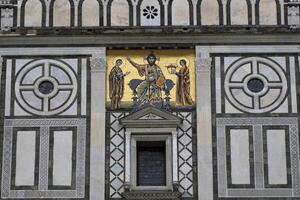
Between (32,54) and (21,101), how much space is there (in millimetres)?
1044

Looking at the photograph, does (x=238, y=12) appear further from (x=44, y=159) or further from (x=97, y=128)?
(x=44, y=159)

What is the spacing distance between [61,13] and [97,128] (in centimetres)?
273

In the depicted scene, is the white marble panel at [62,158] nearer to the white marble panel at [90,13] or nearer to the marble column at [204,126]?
the white marble panel at [90,13]

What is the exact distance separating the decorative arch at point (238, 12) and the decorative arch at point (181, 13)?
0.81 metres

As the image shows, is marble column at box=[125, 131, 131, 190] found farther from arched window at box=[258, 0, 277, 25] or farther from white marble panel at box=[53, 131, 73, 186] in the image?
arched window at box=[258, 0, 277, 25]

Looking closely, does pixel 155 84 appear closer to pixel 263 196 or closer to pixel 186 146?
pixel 186 146

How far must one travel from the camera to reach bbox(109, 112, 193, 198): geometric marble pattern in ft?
65.8

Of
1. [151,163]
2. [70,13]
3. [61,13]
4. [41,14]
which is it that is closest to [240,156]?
[151,163]

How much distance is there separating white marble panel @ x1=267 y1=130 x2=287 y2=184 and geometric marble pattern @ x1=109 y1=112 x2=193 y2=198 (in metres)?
1.60

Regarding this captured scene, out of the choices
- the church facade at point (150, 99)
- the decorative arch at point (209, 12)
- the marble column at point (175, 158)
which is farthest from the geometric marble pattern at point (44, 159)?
the decorative arch at point (209, 12)

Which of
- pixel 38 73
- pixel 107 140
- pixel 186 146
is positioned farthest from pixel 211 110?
pixel 38 73

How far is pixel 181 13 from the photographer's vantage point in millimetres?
21406

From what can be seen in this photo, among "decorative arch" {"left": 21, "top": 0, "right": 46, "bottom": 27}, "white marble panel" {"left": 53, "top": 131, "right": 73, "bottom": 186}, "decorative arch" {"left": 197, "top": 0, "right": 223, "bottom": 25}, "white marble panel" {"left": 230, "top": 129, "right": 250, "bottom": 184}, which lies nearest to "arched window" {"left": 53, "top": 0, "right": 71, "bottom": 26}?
"decorative arch" {"left": 21, "top": 0, "right": 46, "bottom": 27}

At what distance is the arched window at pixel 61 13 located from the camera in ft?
69.9
